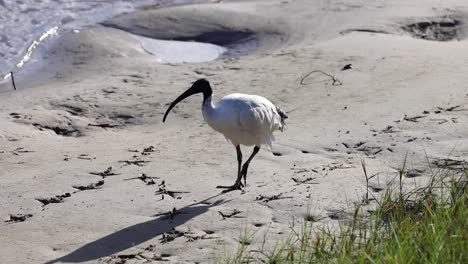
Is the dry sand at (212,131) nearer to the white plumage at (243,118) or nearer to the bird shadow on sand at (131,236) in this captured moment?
the bird shadow on sand at (131,236)

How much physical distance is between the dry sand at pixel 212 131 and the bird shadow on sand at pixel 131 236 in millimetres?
14

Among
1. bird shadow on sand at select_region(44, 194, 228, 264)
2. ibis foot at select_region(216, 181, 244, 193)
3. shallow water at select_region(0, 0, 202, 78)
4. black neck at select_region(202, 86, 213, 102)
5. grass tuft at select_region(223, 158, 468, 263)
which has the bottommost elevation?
bird shadow on sand at select_region(44, 194, 228, 264)

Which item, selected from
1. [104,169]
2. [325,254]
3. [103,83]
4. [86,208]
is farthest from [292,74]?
[325,254]

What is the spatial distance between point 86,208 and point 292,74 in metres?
3.61

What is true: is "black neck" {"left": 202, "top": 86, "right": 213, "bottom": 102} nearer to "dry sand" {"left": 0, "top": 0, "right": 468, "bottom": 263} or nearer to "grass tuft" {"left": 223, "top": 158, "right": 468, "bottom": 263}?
"dry sand" {"left": 0, "top": 0, "right": 468, "bottom": 263}

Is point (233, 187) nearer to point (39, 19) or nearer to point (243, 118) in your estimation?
point (243, 118)

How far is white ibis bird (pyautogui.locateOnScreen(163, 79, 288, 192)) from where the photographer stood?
7.01 m

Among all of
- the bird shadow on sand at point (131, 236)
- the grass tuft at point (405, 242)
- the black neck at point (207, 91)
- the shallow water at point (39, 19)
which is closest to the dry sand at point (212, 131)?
the bird shadow on sand at point (131, 236)

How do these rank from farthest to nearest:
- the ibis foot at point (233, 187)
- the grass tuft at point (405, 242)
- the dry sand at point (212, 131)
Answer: the ibis foot at point (233, 187), the dry sand at point (212, 131), the grass tuft at point (405, 242)

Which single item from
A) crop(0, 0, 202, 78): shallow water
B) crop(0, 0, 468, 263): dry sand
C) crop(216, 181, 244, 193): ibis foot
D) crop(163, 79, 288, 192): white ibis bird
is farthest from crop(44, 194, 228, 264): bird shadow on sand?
crop(0, 0, 202, 78): shallow water

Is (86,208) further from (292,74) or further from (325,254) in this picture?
(292,74)

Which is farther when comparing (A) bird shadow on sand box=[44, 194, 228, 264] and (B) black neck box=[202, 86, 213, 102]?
(B) black neck box=[202, 86, 213, 102]

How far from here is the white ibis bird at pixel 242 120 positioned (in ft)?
23.0

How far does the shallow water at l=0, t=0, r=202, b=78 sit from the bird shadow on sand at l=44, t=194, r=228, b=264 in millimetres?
4978
